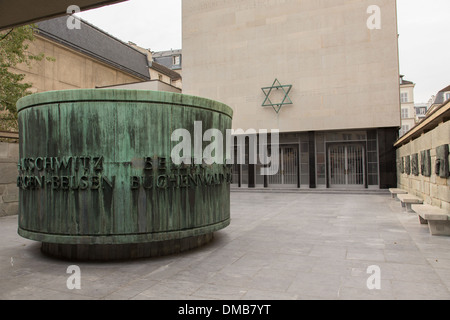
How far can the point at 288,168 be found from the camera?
2639 cm

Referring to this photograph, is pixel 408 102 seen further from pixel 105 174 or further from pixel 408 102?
pixel 105 174

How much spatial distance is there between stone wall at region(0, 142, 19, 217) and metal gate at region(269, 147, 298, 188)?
18.4 metres

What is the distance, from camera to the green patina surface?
236 inches

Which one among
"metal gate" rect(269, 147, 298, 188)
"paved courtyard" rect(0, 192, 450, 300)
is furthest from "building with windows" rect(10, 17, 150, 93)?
"paved courtyard" rect(0, 192, 450, 300)

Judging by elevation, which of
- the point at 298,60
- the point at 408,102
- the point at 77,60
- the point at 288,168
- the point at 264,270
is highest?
the point at 408,102

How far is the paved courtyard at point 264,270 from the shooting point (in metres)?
4.54

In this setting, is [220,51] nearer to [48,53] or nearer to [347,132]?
[347,132]

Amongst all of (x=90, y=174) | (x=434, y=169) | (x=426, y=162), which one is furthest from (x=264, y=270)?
(x=426, y=162)

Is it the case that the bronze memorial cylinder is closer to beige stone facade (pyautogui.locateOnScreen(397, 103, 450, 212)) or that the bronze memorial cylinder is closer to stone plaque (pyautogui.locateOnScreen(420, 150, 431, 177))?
beige stone facade (pyautogui.locateOnScreen(397, 103, 450, 212))

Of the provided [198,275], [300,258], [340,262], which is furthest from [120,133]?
[340,262]

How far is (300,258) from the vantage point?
20.7ft

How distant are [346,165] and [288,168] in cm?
426

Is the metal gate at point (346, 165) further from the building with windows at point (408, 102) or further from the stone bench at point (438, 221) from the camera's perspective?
the building with windows at point (408, 102)
